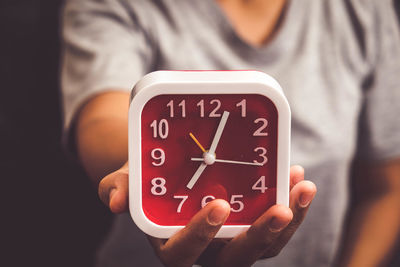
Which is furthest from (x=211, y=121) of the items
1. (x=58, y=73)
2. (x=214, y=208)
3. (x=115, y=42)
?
(x=58, y=73)

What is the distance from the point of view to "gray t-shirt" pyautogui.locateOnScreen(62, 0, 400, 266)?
921mm

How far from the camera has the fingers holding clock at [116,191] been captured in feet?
1.69

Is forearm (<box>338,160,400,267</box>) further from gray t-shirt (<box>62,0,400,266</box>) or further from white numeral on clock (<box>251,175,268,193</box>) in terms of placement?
white numeral on clock (<box>251,175,268,193</box>)

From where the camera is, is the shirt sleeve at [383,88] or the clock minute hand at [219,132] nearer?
the clock minute hand at [219,132]

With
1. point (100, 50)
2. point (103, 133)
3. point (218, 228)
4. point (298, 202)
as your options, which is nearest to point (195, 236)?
point (218, 228)

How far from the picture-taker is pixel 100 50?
2.79ft

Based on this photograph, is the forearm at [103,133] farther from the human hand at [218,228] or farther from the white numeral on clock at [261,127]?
the white numeral on clock at [261,127]

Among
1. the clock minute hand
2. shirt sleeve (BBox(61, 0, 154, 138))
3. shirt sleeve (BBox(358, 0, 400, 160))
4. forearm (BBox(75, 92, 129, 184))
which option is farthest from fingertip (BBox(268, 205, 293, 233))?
shirt sleeve (BBox(358, 0, 400, 160))

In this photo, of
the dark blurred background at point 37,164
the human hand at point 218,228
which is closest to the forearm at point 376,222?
the dark blurred background at point 37,164

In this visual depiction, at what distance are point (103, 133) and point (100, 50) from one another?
225mm

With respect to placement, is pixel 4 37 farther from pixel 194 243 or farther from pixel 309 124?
pixel 194 243

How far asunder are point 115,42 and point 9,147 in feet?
1.70

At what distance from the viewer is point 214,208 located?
1.55ft

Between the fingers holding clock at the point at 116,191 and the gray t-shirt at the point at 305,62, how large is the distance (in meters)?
0.37
